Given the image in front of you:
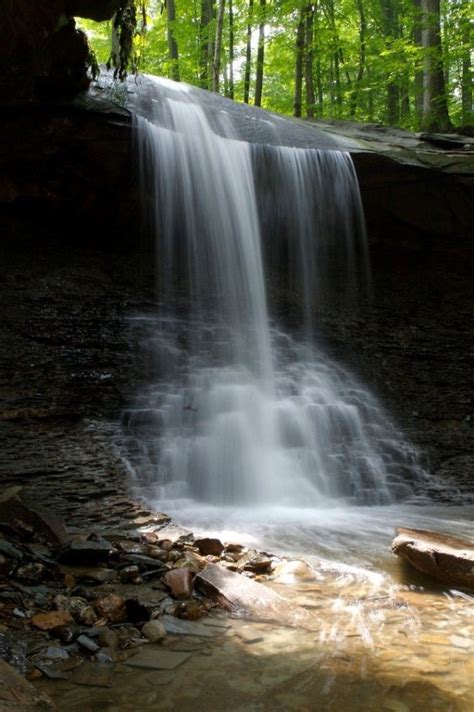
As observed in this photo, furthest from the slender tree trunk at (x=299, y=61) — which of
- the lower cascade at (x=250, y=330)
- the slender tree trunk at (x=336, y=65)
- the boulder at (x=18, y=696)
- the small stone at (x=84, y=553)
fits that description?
the boulder at (x=18, y=696)

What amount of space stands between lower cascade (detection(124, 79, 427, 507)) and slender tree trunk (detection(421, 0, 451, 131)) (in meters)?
5.60

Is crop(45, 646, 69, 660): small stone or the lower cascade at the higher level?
the lower cascade

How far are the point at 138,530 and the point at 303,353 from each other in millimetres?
4578

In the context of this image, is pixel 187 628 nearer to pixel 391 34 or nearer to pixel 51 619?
pixel 51 619

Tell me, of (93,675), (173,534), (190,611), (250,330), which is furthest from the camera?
(250,330)

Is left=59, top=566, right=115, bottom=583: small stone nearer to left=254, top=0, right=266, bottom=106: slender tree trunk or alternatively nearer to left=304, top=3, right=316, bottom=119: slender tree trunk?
left=304, top=3, right=316, bottom=119: slender tree trunk

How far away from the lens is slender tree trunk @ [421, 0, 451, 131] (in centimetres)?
1285

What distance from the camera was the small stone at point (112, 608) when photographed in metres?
2.86

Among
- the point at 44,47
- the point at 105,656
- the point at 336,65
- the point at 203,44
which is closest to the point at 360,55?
the point at 336,65

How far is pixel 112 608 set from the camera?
9.46 ft

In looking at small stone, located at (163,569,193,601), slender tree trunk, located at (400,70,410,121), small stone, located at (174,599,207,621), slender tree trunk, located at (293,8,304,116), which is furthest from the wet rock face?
slender tree trunk, located at (400,70,410,121)

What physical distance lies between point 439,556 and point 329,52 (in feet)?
52.8

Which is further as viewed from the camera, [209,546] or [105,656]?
[209,546]

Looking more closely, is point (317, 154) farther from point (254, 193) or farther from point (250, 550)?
point (250, 550)
